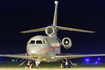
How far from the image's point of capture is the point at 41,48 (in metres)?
21.4

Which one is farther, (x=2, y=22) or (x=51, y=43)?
(x=2, y=22)

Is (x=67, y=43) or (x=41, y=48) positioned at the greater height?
(x=67, y=43)

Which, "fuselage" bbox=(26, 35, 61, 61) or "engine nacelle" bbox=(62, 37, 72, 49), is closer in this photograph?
"fuselage" bbox=(26, 35, 61, 61)

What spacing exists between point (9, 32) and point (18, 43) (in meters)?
6.44

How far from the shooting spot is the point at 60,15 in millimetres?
85125

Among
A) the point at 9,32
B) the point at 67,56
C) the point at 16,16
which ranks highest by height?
the point at 16,16

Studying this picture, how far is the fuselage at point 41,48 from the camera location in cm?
2075

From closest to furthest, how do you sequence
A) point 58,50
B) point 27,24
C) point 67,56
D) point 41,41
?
point 41,41 → point 67,56 → point 58,50 → point 27,24

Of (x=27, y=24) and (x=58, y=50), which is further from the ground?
(x=27, y=24)

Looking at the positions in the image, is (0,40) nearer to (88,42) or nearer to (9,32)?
(9,32)

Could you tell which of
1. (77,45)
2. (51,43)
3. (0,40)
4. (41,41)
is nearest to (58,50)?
(51,43)

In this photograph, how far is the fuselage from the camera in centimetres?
2075

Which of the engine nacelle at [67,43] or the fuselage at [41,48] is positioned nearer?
the fuselage at [41,48]

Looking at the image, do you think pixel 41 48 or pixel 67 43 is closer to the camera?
pixel 41 48
